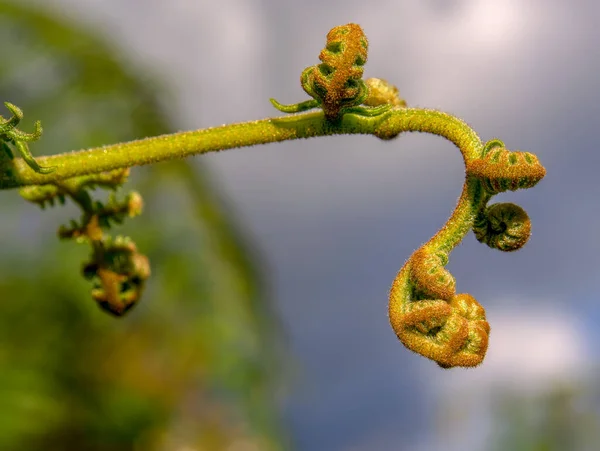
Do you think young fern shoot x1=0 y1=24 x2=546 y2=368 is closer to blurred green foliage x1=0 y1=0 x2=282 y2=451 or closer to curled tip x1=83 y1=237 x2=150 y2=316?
curled tip x1=83 y1=237 x2=150 y2=316

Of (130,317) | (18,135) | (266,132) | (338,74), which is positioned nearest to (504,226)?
(338,74)

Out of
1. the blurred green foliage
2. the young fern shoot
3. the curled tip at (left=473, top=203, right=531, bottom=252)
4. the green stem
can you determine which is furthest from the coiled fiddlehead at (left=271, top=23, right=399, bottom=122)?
the blurred green foliage

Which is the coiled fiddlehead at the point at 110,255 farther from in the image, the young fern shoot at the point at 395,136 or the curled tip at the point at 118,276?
the young fern shoot at the point at 395,136

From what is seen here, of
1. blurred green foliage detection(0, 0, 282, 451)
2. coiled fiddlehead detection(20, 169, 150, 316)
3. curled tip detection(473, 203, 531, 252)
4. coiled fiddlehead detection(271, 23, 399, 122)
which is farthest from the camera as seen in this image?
blurred green foliage detection(0, 0, 282, 451)

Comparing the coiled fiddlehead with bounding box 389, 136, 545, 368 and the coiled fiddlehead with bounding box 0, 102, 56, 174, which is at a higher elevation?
the coiled fiddlehead with bounding box 0, 102, 56, 174

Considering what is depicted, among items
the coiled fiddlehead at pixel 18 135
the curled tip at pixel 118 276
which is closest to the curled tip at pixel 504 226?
the coiled fiddlehead at pixel 18 135

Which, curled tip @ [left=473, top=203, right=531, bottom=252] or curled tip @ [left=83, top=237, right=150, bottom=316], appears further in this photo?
curled tip @ [left=83, top=237, right=150, bottom=316]

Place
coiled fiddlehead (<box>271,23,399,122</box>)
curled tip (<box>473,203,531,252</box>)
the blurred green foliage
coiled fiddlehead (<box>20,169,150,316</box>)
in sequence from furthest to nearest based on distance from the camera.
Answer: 1. the blurred green foliage
2. coiled fiddlehead (<box>20,169,150,316</box>)
3. curled tip (<box>473,203,531,252</box>)
4. coiled fiddlehead (<box>271,23,399,122</box>)

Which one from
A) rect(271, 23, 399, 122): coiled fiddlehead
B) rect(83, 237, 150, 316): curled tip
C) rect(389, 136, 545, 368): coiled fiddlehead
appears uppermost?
rect(83, 237, 150, 316): curled tip

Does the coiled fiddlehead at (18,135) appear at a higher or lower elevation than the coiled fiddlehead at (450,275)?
higher
